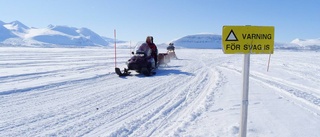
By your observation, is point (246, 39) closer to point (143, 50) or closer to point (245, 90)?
point (245, 90)

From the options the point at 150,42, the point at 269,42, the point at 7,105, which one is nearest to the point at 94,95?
the point at 7,105

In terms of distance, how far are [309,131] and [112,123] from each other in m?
3.43

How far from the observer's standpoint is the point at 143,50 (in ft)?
48.7

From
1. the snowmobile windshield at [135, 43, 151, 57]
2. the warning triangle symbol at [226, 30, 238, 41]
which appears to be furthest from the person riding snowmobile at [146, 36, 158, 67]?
the warning triangle symbol at [226, 30, 238, 41]

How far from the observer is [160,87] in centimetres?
972

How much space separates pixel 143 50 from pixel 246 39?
469 inches

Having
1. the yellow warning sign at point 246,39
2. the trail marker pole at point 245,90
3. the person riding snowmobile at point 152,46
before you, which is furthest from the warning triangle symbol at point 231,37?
the person riding snowmobile at point 152,46

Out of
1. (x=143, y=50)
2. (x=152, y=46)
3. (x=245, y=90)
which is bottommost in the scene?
(x=245, y=90)

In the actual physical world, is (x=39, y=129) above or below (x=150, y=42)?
below

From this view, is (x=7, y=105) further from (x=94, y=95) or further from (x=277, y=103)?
(x=277, y=103)

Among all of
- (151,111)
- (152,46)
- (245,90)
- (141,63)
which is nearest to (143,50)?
(152,46)

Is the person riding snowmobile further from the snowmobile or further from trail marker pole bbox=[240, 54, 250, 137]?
trail marker pole bbox=[240, 54, 250, 137]

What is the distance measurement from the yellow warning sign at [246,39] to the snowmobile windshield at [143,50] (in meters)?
11.6

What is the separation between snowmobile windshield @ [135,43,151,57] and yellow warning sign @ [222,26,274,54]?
11.6 m
